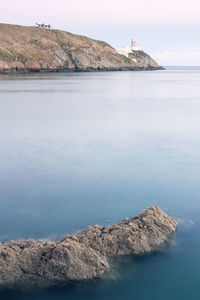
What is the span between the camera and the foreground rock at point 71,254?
288 inches

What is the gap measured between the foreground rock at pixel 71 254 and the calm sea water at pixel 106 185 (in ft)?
0.89

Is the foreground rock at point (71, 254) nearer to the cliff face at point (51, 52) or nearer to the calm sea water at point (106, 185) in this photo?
the calm sea water at point (106, 185)

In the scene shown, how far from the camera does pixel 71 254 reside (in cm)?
738

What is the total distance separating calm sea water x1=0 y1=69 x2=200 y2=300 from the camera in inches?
299

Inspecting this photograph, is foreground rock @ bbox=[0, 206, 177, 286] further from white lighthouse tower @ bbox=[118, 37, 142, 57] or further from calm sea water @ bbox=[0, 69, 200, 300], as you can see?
white lighthouse tower @ bbox=[118, 37, 142, 57]

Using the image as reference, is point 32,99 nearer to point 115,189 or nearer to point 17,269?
point 115,189

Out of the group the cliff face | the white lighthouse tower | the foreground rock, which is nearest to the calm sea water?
the foreground rock

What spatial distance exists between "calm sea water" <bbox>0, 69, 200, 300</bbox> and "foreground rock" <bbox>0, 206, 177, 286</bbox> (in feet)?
0.89

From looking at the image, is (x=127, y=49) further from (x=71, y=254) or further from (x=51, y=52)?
(x=71, y=254)

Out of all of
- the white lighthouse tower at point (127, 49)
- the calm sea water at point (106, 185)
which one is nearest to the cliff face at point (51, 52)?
the white lighthouse tower at point (127, 49)

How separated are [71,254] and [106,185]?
5.27 meters

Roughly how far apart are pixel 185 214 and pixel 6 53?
299ft

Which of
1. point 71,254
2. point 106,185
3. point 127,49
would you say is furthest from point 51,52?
point 71,254

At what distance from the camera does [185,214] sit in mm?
10336
